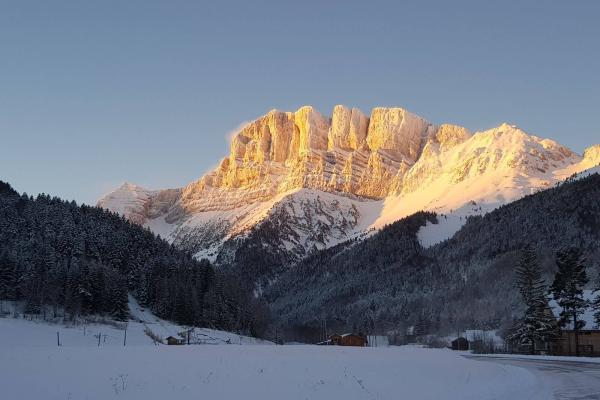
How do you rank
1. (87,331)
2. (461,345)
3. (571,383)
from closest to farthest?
1. (571,383)
2. (87,331)
3. (461,345)

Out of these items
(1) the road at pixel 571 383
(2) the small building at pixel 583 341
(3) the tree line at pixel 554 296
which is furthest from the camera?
(2) the small building at pixel 583 341

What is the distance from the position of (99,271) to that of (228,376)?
9348cm

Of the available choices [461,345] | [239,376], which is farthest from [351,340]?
[239,376]

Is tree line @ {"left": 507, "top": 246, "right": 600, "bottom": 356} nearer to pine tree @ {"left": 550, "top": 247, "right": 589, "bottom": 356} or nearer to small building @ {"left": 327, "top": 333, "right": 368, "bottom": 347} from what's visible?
pine tree @ {"left": 550, "top": 247, "right": 589, "bottom": 356}

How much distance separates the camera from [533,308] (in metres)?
74.7

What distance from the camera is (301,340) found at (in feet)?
599

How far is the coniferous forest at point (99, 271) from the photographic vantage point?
103688 millimetres

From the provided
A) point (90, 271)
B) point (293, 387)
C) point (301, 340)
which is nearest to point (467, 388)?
point (293, 387)

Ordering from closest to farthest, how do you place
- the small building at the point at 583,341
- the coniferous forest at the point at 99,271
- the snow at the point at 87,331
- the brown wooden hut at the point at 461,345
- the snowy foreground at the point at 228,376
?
the snowy foreground at the point at 228,376, the snow at the point at 87,331, the small building at the point at 583,341, the coniferous forest at the point at 99,271, the brown wooden hut at the point at 461,345

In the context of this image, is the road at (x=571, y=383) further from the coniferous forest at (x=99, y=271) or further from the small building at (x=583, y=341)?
the coniferous forest at (x=99, y=271)

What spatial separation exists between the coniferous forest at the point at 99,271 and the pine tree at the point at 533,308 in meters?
63.7

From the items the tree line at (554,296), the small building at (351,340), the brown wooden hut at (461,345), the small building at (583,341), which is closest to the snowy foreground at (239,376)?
the tree line at (554,296)

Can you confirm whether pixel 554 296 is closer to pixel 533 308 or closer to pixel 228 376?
pixel 533 308

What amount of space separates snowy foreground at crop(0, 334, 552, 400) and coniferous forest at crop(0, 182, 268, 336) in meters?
77.1
